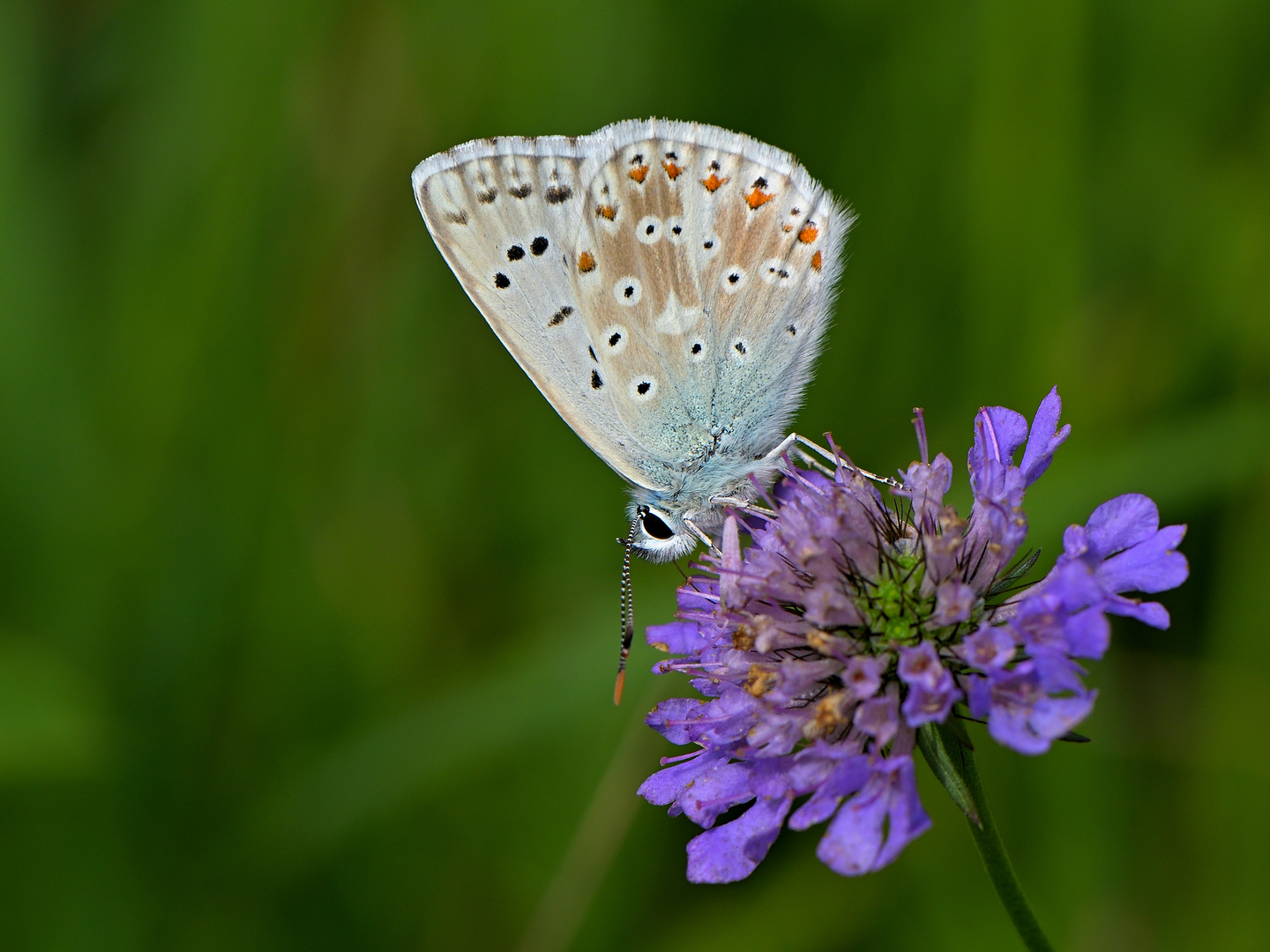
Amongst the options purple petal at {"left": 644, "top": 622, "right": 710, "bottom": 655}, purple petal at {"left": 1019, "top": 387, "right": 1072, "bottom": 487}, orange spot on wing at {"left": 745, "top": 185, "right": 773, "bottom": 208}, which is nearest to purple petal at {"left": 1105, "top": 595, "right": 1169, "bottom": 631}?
purple petal at {"left": 1019, "top": 387, "right": 1072, "bottom": 487}

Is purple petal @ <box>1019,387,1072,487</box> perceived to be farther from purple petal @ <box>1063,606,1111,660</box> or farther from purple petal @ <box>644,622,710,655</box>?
purple petal @ <box>644,622,710,655</box>

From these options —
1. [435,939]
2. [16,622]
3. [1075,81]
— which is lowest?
[435,939]

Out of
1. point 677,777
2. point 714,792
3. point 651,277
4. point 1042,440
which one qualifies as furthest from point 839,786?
point 651,277

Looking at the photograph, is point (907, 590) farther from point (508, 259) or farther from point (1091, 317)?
point (1091, 317)

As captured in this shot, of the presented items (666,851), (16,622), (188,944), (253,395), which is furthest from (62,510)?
(666,851)

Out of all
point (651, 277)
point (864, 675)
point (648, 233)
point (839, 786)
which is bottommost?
point (839, 786)

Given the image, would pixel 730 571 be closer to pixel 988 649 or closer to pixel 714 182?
pixel 988 649
